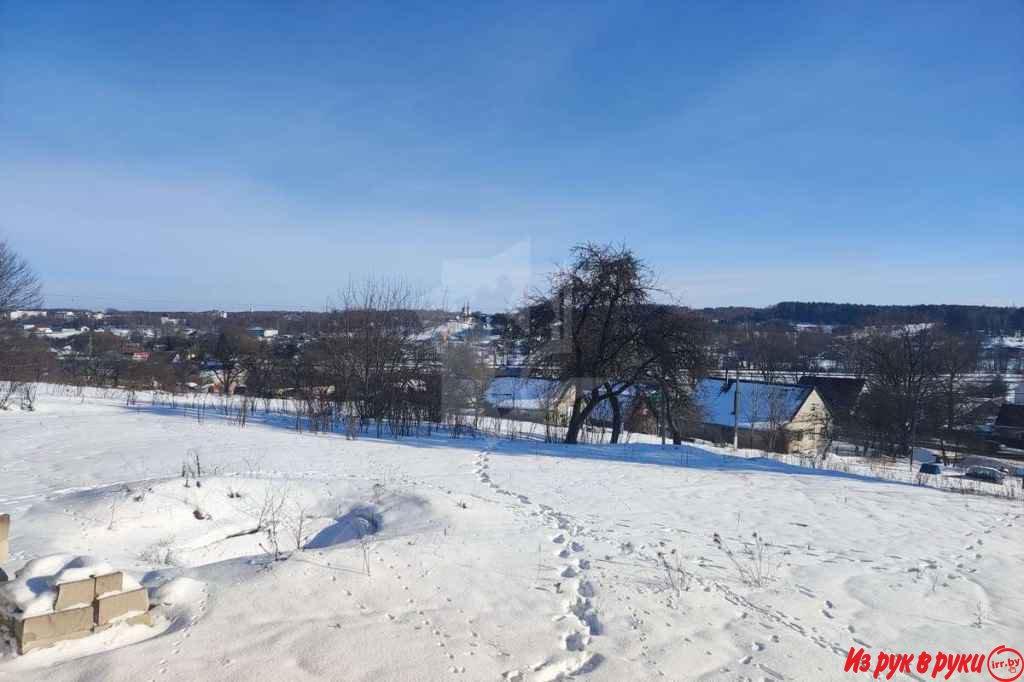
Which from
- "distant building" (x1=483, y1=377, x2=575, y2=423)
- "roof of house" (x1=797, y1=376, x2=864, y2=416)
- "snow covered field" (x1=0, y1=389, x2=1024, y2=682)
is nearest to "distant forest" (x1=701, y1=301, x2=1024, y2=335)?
"roof of house" (x1=797, y1=376, x2=864, y2=416)

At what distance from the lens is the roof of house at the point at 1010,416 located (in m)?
34.6

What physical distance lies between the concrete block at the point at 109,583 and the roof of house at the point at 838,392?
37507 millimetres

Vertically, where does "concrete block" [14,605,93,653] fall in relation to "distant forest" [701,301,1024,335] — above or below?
below

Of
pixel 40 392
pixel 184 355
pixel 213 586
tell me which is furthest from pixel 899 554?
pixel 184 355

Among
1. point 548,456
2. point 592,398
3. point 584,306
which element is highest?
point 584,306

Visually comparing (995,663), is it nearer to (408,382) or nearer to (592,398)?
(592,398)

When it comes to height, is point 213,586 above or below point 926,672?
above

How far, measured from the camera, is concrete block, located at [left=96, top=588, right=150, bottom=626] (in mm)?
3240

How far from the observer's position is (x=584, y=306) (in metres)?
15.4

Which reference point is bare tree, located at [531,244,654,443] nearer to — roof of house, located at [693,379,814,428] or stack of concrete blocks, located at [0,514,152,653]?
stack of concrete blocks, located at [0,514,152,653]

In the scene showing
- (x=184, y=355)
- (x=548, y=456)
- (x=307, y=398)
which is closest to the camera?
(x=548, y=456)

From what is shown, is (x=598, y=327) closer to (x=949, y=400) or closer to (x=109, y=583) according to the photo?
(x=109, y=583)

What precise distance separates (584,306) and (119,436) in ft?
33.8

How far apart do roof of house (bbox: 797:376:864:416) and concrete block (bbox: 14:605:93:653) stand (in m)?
37.7
